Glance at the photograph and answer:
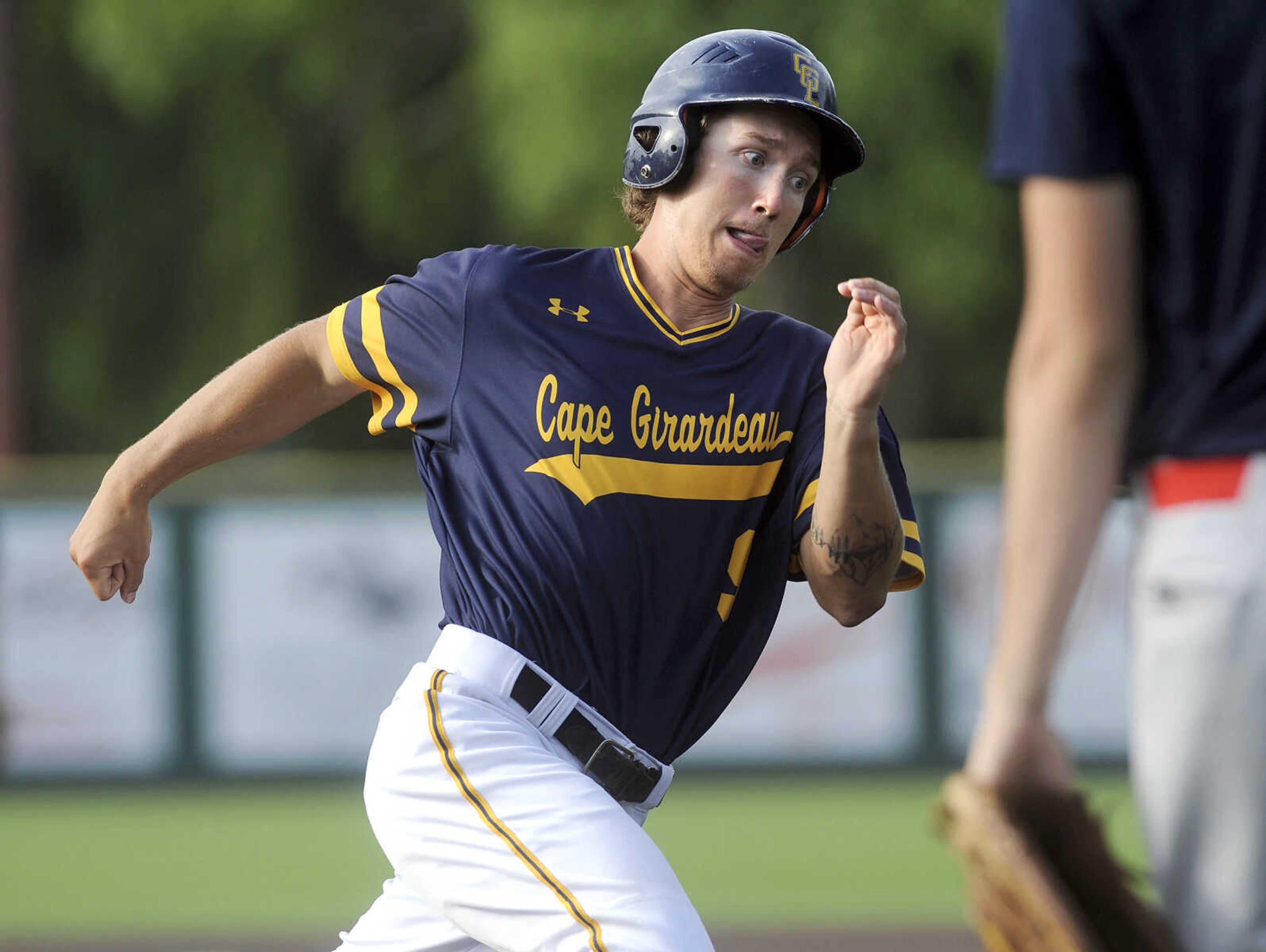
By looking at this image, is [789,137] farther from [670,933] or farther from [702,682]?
[670,933]

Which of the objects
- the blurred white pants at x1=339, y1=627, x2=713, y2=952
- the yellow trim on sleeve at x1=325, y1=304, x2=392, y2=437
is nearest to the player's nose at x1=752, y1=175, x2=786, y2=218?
the yellow trim on sleeve at x1=325, y1=304, x2=392, y2=437

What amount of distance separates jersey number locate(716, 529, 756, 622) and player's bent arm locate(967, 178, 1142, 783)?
1.15m

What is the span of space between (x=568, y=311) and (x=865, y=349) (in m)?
0.61

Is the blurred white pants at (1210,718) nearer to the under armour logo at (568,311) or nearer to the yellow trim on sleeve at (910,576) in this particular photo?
the yellow trim on sleeve at (910,576)

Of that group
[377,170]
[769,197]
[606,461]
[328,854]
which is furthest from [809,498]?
[377,170]

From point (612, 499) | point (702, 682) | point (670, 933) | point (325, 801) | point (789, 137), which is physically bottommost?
point (325, 801)

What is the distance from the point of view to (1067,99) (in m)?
2.09

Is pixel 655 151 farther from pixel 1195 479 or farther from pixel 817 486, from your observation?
pixel 1195 479

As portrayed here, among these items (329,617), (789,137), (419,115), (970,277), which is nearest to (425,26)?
(419,115)

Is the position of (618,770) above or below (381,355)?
below

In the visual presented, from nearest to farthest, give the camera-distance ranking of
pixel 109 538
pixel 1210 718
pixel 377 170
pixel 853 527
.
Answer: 1. pixel 1210 718
2. pixel 853 527
3. pixel 109 538
4. pixel 377 170

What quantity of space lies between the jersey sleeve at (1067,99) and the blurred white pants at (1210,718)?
38cm

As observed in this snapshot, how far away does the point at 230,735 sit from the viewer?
1024cm

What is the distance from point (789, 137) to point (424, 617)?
7.24 metres
